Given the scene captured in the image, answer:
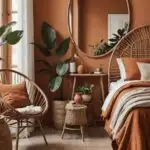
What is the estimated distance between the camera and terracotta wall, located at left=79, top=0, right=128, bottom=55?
16.3 ft

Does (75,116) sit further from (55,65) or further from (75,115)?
(55,65)

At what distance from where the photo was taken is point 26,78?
4180mm

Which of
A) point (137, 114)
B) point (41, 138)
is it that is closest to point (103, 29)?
point (41, 138)

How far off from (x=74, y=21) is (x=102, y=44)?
57 cm

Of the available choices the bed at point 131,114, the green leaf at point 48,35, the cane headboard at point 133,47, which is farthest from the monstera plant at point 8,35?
the cane headboard at point 133,47

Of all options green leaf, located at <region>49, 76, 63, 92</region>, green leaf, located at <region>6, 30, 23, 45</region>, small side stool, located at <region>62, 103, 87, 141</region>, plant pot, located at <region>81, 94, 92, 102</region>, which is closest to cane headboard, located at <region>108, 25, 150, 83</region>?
plant pot, located at <region>81, 94, 92, 102</region>

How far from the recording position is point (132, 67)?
444 cm

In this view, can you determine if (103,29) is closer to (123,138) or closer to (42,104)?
(42,104)

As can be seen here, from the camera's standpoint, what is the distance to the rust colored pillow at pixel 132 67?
4.38m

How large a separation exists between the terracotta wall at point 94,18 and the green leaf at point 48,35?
0.46 metres

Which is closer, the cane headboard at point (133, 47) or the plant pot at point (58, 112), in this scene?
the plant pot at point (58, 112)

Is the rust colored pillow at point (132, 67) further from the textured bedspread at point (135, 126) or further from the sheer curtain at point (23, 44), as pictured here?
the sheer curtain at point (23, 44)

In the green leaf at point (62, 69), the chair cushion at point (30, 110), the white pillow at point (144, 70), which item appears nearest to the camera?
the chair cushion at point (30, 110)

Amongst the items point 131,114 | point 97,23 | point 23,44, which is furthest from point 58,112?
point 131,114
